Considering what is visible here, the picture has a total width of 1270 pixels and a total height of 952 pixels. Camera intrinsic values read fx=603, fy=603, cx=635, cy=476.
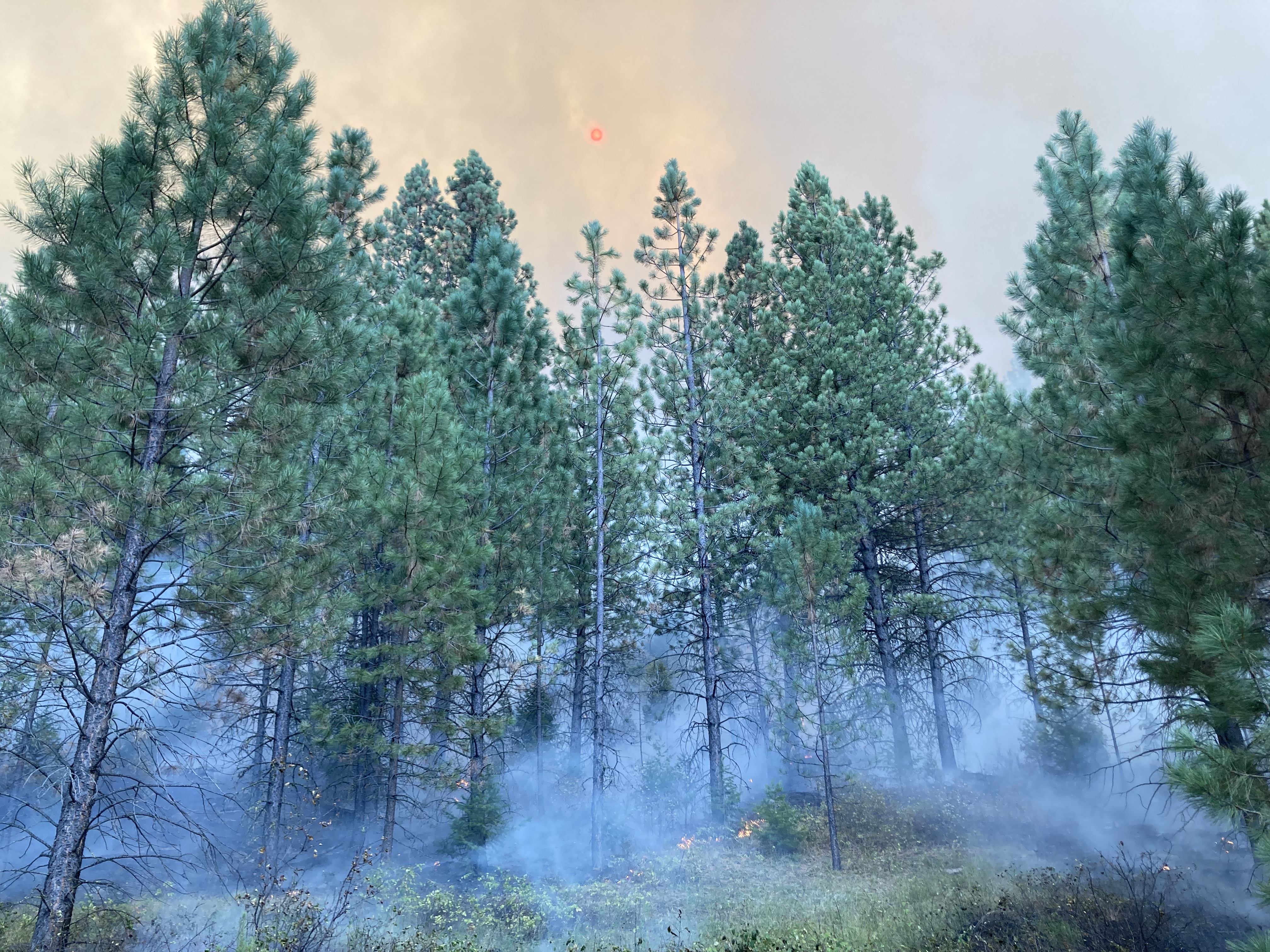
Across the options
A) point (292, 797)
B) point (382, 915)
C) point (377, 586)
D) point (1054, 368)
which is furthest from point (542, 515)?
point (1054, 368)

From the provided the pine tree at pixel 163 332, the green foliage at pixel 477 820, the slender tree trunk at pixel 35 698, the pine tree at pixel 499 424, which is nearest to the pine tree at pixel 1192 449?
the pine tree at pixel 163 332

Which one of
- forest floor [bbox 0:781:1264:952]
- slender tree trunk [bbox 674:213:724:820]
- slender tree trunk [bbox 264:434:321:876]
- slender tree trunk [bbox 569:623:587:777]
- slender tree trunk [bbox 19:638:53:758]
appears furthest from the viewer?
slender tree trunk [bbox 569:623:587:777]

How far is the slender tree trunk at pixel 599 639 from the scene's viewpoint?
36.4 feet

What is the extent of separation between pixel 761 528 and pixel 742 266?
9.12 metres

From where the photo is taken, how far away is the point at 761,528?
14430mm

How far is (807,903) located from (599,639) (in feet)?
17.9

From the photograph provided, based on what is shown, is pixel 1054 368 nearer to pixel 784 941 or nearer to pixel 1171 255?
pixel 1171 255

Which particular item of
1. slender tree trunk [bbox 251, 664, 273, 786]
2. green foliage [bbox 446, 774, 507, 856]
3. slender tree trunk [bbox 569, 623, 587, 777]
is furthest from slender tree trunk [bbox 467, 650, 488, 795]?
slender tree trunk [bbox 251, 664, 273, 786]

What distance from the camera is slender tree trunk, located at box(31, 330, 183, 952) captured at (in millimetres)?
5203

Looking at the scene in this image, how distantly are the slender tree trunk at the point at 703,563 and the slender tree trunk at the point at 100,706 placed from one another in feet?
32.6

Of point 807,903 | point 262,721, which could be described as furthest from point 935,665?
point 262,721

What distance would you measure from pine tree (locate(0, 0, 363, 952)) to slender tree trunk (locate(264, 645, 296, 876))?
12.8 ft

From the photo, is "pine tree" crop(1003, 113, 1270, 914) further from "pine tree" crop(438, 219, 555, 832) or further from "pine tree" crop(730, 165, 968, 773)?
"pine tree" crop(438, 219, 555, 832)

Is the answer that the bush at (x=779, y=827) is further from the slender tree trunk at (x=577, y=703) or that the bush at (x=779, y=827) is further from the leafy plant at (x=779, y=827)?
the slender tree trunk at (x=577, y=703)
